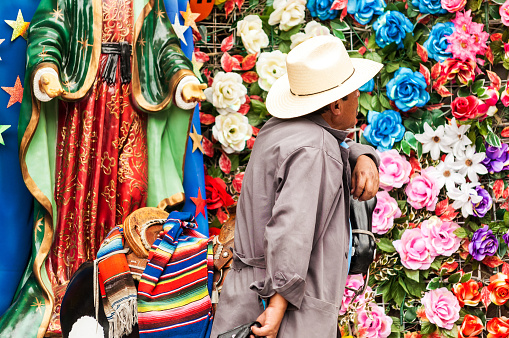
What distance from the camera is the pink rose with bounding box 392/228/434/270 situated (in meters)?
3.27

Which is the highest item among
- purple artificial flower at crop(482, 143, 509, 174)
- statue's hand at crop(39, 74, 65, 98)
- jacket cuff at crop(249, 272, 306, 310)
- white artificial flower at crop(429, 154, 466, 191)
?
statue's hand at crop(39, 74, 65, 98)

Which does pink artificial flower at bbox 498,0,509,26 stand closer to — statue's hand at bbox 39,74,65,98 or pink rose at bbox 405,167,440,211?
pink rose at bbox 405,167,440,211

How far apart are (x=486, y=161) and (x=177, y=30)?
174 cm

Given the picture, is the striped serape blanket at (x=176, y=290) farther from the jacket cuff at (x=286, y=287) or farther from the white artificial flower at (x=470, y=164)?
the white artificial flower at (x=470, y=164)

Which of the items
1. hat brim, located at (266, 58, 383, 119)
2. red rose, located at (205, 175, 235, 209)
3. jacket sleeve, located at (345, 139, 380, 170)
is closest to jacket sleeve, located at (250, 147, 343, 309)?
hat brim, located at (266, 58, 383, 119)

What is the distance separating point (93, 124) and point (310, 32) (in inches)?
51.8

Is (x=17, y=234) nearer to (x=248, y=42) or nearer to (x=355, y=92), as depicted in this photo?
(x=248, y=42)

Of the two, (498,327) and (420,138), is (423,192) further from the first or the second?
(498,327)

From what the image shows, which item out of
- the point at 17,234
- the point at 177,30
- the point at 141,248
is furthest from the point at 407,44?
the point at 17,234

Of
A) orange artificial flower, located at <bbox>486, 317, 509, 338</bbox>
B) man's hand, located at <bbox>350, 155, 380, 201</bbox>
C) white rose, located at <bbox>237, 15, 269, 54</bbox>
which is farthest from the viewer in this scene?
white rose, located at <bbox>237, 15, 269, 54</bbox>

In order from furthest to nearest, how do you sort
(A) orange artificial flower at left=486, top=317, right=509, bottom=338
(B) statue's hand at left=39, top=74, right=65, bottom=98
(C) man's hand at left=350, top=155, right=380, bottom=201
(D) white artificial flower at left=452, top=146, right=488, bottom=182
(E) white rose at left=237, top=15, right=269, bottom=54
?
(E) white rose at left=237, top=15, right=269, bottom=54 → (D) white artificial flower at left=452, top=146, right=488, bottom=182 → (A) orange artificial flower at left=486, top=317, right=509, bottom=338 → (B) statue's hand at left=39, top=74, right=65, bottom=98 → (C) man's hand at left=350, top=155, right=380, bottom=201

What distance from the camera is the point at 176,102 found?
111 inches

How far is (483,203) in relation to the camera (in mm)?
3268

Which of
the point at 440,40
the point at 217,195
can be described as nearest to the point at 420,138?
the point at 440,40
